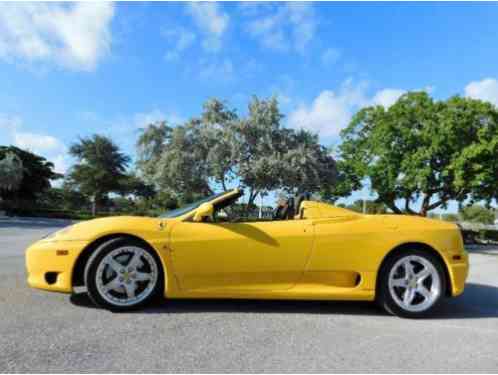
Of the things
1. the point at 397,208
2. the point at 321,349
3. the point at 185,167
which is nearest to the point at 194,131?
the point at 185,167

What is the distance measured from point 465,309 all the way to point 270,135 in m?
16.0

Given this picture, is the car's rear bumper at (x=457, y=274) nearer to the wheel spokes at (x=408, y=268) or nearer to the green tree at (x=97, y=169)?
the wheel spokes at (x=408, y=268)

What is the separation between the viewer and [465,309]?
3.89m

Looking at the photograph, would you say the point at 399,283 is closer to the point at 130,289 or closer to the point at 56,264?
the point at 130,289

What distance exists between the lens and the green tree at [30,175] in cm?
3847

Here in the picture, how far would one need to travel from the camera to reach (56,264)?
10.5 ft

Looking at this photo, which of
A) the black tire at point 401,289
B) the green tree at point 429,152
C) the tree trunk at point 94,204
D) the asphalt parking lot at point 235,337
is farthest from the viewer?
the tree trunk at point 94,204

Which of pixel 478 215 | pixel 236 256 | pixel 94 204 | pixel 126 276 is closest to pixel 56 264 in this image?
pixel 126 276

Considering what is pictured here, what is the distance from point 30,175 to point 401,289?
44510 millimetres

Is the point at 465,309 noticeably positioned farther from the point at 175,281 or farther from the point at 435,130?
the point at 435,130

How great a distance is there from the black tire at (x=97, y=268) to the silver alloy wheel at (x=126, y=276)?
0.01m

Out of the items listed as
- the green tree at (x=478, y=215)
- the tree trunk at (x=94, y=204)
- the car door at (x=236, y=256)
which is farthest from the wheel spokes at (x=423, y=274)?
the green tree at (x=478, y=215)

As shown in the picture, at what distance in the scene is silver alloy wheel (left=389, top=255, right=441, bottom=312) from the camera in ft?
11.3

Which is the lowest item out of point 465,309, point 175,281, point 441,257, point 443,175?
point 465,309
